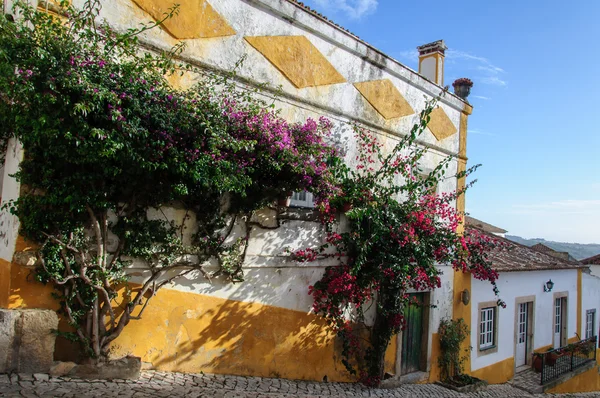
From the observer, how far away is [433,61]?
37.2 ft

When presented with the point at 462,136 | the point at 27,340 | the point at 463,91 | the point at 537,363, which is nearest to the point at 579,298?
the point at 537,363

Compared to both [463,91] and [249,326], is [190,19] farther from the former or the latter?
[463,91]

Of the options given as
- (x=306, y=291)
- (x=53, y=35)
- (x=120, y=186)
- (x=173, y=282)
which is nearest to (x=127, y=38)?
(x=53, y=35)

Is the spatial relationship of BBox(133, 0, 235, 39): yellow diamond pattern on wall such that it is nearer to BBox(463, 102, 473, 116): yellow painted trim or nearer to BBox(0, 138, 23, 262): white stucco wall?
BBox(0, 138, 23, 262): white stucco wall

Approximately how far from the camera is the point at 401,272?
7598 mm

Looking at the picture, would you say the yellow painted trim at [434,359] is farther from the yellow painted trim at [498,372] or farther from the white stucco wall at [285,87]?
the white stucco wall at [285,87]

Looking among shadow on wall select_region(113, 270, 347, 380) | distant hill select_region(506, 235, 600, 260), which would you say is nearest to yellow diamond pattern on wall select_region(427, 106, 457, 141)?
shadow on wall select_region(113, 270, 347, 380)

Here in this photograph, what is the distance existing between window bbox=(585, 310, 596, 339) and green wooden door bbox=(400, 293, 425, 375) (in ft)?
33.2

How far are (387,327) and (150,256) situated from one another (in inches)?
179

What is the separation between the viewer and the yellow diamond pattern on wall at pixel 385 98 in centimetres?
864

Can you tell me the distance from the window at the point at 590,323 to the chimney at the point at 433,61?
11056 mm

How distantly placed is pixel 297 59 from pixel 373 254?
11.8 feet

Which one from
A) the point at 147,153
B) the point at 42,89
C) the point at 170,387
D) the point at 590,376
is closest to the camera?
the point at 42,89

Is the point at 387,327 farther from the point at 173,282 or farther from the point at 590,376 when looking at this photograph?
the point at 590,376
